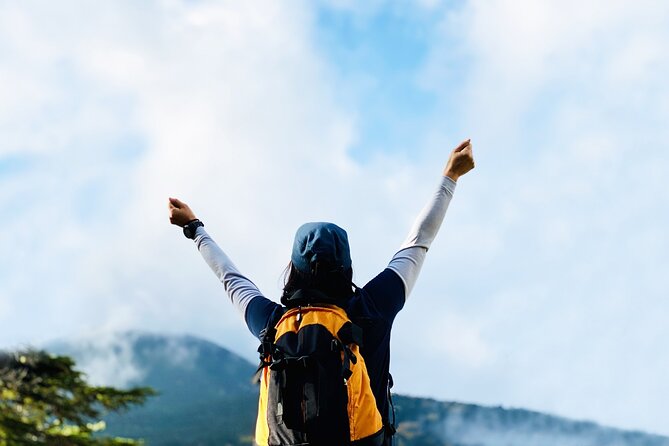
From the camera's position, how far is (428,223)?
9.94ft

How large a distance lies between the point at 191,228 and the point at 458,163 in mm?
1249

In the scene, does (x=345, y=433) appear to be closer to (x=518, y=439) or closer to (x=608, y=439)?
(x=518, y=439)

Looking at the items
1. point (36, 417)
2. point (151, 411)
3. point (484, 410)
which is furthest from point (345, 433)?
point (484, 410)

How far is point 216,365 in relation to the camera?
632 ft

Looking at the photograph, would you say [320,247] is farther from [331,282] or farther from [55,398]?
[55,398]

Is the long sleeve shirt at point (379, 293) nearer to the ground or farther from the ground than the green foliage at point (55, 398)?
nearer to the ground

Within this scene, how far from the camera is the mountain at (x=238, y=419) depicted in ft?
463

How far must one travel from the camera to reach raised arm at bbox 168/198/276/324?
3.07 m

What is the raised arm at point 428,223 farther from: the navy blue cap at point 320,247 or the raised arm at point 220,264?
the raised arm at point 220,264

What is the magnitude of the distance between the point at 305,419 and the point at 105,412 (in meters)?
12.1

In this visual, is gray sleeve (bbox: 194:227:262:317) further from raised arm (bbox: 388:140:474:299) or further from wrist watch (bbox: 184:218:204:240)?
raised arm (bbox: 388:140:474:299)

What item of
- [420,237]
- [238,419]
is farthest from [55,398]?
[238,419]

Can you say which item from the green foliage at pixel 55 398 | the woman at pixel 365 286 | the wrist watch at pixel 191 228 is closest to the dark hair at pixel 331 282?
the woman at pixel 365 286

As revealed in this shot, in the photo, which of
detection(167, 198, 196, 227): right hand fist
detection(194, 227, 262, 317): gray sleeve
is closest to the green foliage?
detection(167, 198, 196, 227): right hand fist
